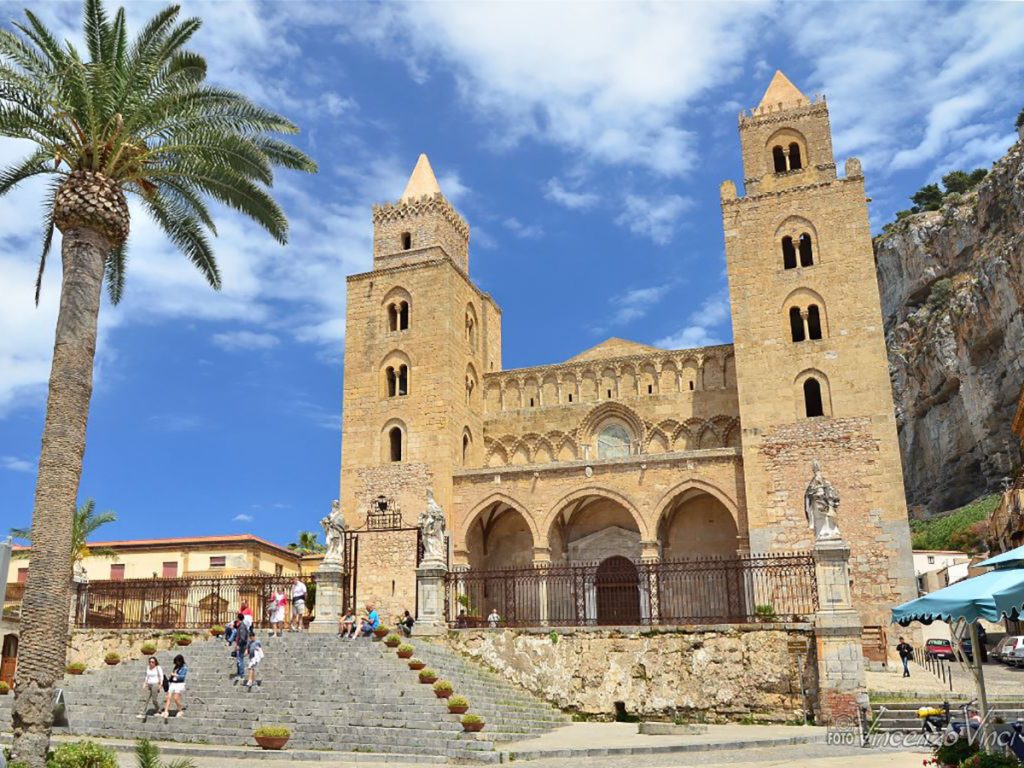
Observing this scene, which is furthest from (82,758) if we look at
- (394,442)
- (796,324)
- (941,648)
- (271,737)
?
(941,648)

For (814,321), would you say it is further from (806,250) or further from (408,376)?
(408,376)

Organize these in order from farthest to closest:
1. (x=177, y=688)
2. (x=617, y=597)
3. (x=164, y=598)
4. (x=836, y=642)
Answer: (x=617, y=597) < (x=164, y=598) < (x=836, y=642) < (x=177, y=688)

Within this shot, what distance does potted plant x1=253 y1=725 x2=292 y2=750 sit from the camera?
13.2 metres

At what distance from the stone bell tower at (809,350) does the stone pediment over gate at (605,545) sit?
4744mm

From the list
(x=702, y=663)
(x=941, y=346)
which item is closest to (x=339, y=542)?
(x=702, y=663)

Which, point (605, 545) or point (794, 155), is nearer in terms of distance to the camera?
point (605, 545)

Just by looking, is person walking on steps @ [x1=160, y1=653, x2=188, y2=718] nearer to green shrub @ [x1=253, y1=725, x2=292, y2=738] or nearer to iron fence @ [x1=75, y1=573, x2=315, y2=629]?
green shrub @ [x1=253, y1=725, x2=292, y2=738]

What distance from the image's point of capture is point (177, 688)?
51.4ft

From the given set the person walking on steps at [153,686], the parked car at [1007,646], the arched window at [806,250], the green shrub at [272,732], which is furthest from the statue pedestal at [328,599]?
the parked car at [1007,646]

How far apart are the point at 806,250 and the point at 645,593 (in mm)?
12771

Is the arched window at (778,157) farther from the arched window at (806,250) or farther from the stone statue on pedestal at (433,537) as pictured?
the stone statue on pedestal at (433,537)

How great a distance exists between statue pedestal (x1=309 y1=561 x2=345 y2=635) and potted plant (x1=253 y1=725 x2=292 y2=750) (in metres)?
7.27

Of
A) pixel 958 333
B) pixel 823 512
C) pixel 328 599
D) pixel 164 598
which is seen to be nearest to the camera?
pixel 823 512

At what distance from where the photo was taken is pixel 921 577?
1836 inches
